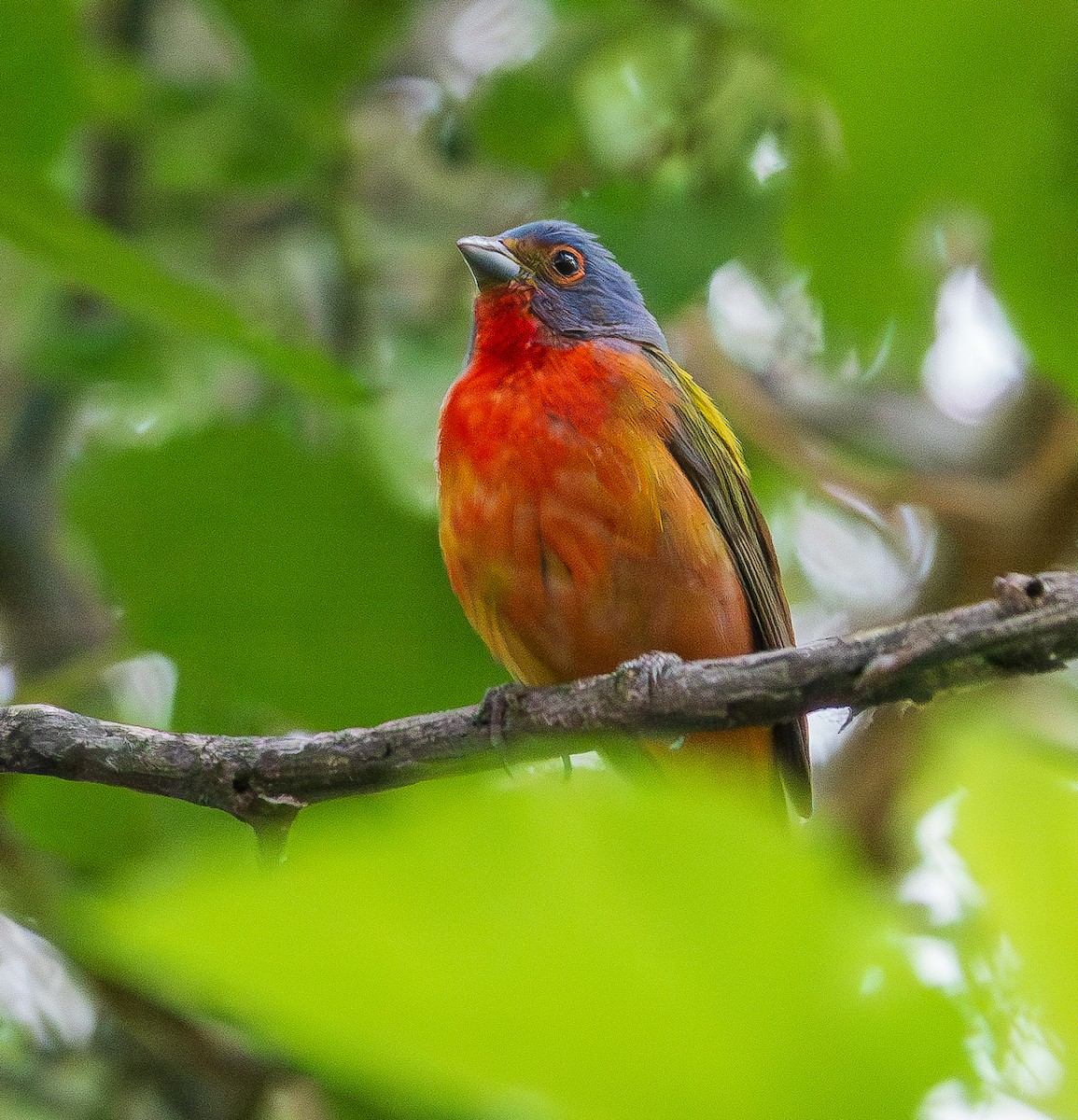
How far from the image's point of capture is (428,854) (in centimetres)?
44

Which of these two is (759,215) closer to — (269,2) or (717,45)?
(717,45)

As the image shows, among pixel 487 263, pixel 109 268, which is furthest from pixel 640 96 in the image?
pixel 109 268

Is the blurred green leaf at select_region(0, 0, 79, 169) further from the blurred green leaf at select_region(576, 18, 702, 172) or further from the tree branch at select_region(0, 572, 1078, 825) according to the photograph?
the blurred green leaf at select_region(576, 18, 702, 172)

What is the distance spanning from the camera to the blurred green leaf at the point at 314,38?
355 centimetres

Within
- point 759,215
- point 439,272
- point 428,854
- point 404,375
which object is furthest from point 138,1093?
point 428,854

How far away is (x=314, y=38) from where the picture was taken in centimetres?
368

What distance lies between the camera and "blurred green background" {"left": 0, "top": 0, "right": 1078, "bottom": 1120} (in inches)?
17.4

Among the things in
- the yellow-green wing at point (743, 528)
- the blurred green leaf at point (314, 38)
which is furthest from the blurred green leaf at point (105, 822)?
the blurred green leaf at point (314, 38)

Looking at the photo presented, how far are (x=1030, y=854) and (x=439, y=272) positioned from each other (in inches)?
217

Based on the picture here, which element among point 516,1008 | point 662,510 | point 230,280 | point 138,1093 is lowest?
point 516,1008

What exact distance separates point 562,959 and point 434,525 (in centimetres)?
314

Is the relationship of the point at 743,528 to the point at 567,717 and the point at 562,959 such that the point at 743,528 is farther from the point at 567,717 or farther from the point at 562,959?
the point at 562,959

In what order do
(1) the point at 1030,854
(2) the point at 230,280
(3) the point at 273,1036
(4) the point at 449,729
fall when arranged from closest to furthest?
(3) the point at 273,1036 < (1) the point at 1030,854 < (4) the point at 449,729 < (2) the point at 230,280

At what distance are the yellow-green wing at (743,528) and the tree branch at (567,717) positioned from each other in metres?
1.25
